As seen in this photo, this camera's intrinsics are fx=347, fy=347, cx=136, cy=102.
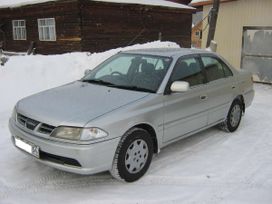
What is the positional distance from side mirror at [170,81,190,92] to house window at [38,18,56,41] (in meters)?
13.3

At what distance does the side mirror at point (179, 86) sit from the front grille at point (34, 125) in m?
1.66

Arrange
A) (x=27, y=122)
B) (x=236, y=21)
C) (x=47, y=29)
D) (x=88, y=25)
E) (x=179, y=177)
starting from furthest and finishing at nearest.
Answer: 1. (x=47, y=29)
2. (x=88, y=25)
3. (x=236, y=21)
4. (x=179, y=177)
5. (x=27, y=122)

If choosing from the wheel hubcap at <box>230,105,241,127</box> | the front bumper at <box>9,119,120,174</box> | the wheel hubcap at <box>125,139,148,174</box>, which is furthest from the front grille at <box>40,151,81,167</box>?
the wheel hubcap at <box>230,105,241,127</box>

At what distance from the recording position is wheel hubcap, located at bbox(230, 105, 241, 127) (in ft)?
20.7

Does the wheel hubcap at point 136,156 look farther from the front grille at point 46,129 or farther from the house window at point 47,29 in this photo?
the house window at point 47,29

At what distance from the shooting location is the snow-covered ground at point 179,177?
3.89 m

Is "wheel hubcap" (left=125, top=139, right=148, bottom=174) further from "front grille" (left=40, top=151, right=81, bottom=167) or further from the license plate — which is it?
the license plate

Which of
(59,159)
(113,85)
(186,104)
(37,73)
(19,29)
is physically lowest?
(59,159)

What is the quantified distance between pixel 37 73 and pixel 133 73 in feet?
20.0

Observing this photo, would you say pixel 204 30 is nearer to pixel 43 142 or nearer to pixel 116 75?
pixel 116 75

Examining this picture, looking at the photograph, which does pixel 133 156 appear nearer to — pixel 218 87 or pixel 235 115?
pixel 218 87

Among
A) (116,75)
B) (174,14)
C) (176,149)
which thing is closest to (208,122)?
(176,149)

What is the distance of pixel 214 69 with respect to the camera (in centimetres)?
584

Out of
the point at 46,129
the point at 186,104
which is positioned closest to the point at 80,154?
the point at 46,129
